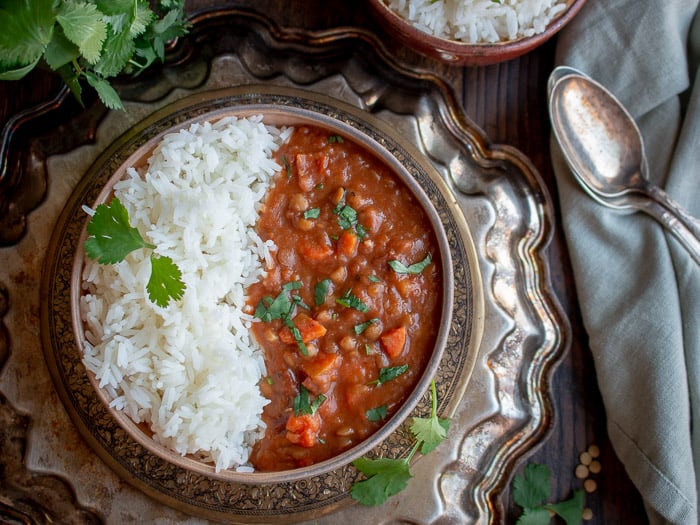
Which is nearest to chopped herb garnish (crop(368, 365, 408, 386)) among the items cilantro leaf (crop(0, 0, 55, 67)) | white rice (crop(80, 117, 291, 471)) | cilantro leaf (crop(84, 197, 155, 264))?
white rice (crop(80, 117, 291, 471))

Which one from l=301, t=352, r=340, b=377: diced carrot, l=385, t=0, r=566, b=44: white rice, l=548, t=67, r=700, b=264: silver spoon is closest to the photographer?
l=301, t=352, r=340, b=377: diced carrot

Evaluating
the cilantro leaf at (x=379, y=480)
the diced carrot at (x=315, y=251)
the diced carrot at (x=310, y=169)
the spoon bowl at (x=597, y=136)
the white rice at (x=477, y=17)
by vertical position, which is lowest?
the cilantro leaf at (x=379, y=480)

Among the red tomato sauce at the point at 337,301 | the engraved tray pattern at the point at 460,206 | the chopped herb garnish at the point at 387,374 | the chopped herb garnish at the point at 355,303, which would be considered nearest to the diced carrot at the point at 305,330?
the red tomato sauce at the point at 337,301

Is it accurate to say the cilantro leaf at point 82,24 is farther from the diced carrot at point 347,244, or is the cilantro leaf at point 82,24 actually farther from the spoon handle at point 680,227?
the spoon handle at point 680,227

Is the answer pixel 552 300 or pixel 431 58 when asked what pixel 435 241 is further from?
pixel 431 58

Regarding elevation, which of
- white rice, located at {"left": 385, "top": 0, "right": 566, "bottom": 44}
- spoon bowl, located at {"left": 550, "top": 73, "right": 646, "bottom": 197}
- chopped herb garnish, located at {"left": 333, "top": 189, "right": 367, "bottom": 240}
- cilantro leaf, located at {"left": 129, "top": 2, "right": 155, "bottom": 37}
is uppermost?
white rice, located at {"left": 385, "top": 0, "right": 566, "bottom": 44}

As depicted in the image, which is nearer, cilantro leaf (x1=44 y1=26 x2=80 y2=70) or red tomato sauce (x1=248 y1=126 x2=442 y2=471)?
cilantro leaf (x1=44 y1=26 x2=80 y2=70)

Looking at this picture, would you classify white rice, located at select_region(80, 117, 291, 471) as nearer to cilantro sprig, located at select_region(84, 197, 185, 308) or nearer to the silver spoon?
cilantro sprig, located at select_region(84, 197, 185, 308)

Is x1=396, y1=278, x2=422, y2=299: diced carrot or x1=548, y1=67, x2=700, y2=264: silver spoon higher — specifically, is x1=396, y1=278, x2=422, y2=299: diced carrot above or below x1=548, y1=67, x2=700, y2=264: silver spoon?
below
